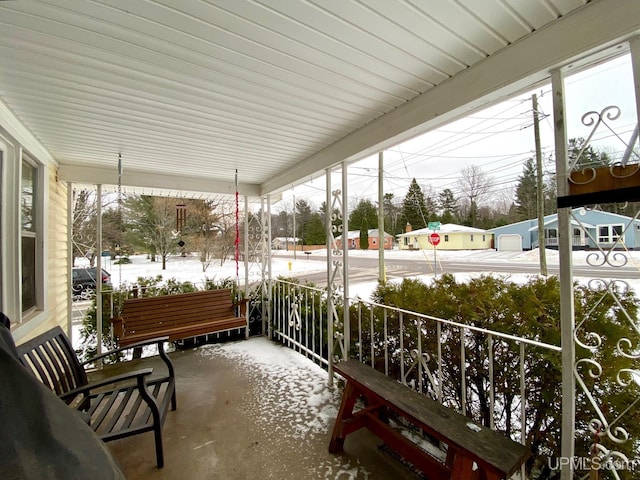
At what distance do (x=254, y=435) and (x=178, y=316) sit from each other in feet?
6.78

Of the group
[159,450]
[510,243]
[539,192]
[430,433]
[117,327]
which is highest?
[539,192]

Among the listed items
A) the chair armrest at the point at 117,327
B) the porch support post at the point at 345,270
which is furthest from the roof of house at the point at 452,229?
the chair armrest at the point at 117,327

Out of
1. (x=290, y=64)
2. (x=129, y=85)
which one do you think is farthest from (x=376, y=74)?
(x=129, y=85)

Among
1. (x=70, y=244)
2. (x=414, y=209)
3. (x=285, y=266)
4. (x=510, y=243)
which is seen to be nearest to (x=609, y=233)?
(x=510, y=243)

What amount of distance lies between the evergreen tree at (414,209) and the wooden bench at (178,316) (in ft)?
8.30

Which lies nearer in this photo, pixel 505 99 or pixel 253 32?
pixel 253 32

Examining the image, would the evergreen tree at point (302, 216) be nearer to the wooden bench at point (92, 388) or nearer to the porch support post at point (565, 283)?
the wooden bench at point (92, 388)

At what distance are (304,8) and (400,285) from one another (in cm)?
204

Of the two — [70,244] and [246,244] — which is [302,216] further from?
[70,244]

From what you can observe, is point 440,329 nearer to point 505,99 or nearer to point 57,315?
point 505,99

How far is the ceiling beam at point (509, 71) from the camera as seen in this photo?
1.06 meters

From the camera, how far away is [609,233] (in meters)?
1.17

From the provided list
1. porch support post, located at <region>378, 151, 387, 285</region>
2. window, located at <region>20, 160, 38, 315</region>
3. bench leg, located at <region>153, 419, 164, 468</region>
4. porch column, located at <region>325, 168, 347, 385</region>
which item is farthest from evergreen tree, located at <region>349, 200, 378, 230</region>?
window, located at <region>20, 160, 38, 315</region>

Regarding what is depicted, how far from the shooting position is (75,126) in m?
2.20
